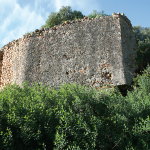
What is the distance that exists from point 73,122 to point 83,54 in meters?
3.49

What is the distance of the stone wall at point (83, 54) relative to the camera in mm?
6473

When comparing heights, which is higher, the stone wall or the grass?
the stone wall

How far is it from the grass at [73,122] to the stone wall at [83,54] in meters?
1.62

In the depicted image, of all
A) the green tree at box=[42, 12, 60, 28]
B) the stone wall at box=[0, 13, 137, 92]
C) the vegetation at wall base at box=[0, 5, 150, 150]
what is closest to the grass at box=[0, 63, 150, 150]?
the vegetation at wall base at box=[0, 5, 150, 150]

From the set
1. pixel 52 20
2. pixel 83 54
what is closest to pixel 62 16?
pixel 52 20

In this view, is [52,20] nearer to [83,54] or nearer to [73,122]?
[83,54]

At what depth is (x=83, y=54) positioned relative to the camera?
6.92 metres

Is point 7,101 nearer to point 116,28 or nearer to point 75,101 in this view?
point 75,101

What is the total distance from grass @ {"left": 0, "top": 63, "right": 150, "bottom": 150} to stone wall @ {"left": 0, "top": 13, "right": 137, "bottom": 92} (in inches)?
63.9

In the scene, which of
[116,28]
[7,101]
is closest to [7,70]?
[7,101]

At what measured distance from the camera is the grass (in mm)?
3842

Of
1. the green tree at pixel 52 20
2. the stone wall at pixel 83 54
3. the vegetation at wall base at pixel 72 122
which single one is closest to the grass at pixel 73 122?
the vegetation at wall base at pixel 72 122

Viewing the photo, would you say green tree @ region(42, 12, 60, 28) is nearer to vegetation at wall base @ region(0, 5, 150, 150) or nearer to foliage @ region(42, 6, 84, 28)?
foliage @ region(42, 6, 84, 28)

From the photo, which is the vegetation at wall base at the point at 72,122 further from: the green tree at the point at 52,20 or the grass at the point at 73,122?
the green tree at the point at 52,20
